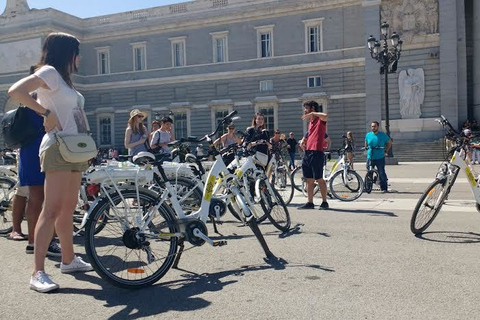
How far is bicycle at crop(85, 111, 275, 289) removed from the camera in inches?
154

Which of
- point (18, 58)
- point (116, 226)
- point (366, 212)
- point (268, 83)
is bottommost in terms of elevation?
point (366, 212)

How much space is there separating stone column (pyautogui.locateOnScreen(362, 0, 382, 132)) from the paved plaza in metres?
28.0

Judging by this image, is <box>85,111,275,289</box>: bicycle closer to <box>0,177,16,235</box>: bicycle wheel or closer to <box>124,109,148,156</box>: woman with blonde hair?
<box>0,177,16,235</box>: bicycle wheel

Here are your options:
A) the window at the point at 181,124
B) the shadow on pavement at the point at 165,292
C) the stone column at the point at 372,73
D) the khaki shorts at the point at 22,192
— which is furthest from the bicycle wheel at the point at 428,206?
the window at the point at 181,124

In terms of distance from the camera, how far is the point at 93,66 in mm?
45750

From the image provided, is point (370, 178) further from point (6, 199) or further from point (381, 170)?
point (6, 199)

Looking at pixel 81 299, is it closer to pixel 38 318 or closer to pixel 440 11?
pixel 38 318

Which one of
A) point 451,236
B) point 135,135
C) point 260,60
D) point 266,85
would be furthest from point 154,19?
point 451,236

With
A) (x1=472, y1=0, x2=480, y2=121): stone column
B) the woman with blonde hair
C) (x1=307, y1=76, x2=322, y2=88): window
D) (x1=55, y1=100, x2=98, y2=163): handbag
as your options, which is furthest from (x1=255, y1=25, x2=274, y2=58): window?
(x1=55, y1=100, x2=98, y2=163): handbag

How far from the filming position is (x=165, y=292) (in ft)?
12.7

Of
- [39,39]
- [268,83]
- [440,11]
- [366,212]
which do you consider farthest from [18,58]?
[366,212]

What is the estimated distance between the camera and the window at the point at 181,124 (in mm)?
42125

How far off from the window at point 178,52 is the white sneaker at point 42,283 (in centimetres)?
3925

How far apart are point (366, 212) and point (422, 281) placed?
4034mm
